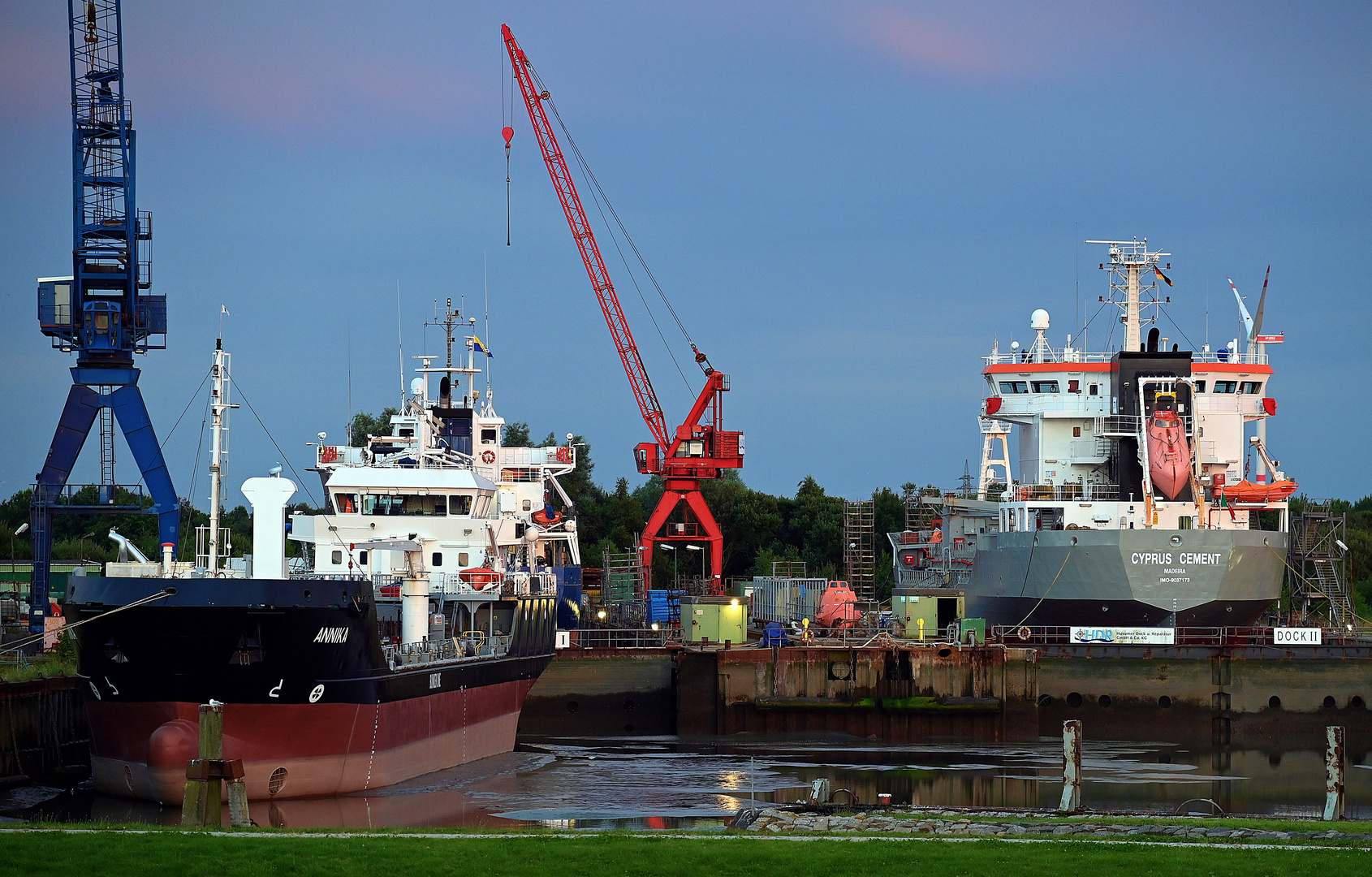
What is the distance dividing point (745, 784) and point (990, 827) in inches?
582

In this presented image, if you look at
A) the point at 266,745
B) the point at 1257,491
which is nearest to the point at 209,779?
the point at 266,745

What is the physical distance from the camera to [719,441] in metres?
73.0

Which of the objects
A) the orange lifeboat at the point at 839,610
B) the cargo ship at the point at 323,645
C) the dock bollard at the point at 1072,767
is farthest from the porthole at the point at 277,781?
the orange lifeboat at the point at 839,610

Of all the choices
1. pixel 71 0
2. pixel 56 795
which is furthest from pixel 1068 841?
pixel 71 0

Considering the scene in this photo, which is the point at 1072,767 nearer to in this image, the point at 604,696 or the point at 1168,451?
the point at 604,696

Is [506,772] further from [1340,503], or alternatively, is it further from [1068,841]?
[1340,503]

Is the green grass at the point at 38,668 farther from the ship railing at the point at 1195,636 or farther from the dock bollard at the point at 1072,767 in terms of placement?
the ship railing at the point at 1195,636

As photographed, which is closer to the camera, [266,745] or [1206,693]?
[266,745]

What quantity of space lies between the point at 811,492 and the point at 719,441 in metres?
37.7

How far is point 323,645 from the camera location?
31766 millimetres

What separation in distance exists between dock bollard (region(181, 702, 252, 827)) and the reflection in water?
17.3 feet

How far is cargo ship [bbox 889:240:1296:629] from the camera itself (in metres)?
51.4

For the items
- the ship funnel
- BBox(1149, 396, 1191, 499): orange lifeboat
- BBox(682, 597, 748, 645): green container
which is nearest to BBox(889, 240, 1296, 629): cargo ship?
BBox(1149, 396, 1191, 499): orange lifeboat

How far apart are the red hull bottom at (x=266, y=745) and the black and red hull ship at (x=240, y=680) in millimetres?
28
